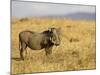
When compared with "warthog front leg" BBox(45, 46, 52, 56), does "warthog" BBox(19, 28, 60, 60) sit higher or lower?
higher

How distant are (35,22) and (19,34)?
231mm

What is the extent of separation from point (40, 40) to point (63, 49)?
307 mm

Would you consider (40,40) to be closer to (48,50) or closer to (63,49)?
(48,50)

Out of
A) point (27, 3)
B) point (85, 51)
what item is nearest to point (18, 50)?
point (27, 3)

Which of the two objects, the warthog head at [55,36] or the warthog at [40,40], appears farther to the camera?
the warthog head at [55,36]

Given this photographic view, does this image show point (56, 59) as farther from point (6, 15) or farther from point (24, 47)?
point (6, 15)

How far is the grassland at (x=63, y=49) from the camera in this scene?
8.09ft

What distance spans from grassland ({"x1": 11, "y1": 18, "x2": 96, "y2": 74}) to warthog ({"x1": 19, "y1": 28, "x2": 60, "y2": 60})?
46mm

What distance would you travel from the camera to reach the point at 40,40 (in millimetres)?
2578

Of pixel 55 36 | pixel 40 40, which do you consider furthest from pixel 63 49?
pixel 40 40

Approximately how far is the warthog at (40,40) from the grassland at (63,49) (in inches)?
1.8

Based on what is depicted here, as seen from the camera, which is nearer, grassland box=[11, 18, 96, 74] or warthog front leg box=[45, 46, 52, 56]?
grassland box=[11, 18, 96, 74]

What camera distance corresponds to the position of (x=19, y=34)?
2475 millimetres

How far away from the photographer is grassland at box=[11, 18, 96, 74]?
2467 mm
